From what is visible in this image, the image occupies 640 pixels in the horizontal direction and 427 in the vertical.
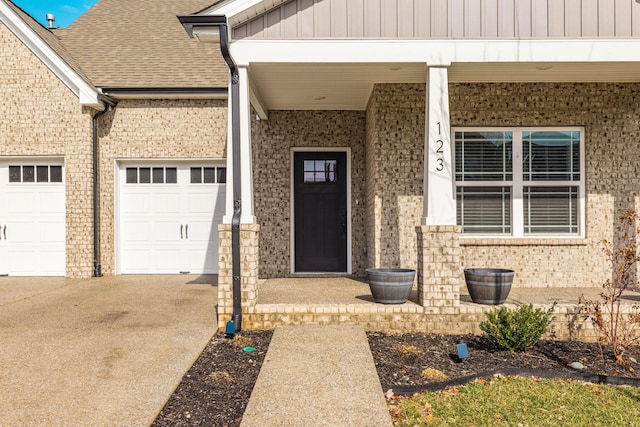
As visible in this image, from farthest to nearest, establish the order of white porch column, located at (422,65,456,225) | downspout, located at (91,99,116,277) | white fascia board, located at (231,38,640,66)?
downspout, located at (91,99,116,277) → white fascia board, located at (231,38,640,66) → white porch column, located at (422,65,456,225)

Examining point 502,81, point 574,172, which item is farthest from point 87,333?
point 574,172

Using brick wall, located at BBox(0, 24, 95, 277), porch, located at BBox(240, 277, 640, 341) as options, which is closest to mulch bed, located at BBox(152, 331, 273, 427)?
porch, located at BBox(240, 277, 640, 341)

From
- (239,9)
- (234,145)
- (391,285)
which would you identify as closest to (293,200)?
(234,145)

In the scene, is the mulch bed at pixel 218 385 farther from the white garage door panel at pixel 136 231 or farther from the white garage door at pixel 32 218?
the white garage door at pixel 32 218

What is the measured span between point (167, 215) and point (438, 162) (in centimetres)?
623

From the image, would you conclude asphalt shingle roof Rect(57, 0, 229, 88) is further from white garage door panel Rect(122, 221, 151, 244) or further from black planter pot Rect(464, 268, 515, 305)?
black planter pot Rect(464, 268, 515, 305)

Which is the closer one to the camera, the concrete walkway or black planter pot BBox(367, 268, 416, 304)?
the concrete walkway

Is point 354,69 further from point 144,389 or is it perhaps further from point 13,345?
point 13,345

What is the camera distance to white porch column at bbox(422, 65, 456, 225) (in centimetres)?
570

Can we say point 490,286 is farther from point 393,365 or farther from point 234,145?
point 234,145

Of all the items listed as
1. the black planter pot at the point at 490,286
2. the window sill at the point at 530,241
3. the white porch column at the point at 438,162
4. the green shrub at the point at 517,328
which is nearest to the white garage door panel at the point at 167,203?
the window sill at the point at 530,241

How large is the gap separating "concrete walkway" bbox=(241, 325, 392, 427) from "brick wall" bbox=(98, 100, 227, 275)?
5.64 meters

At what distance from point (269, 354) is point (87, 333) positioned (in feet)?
7.27

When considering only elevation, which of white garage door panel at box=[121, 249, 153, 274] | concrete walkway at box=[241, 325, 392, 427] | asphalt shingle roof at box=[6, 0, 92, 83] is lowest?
concrete walkway at box=[241, 325, 392, 427]
